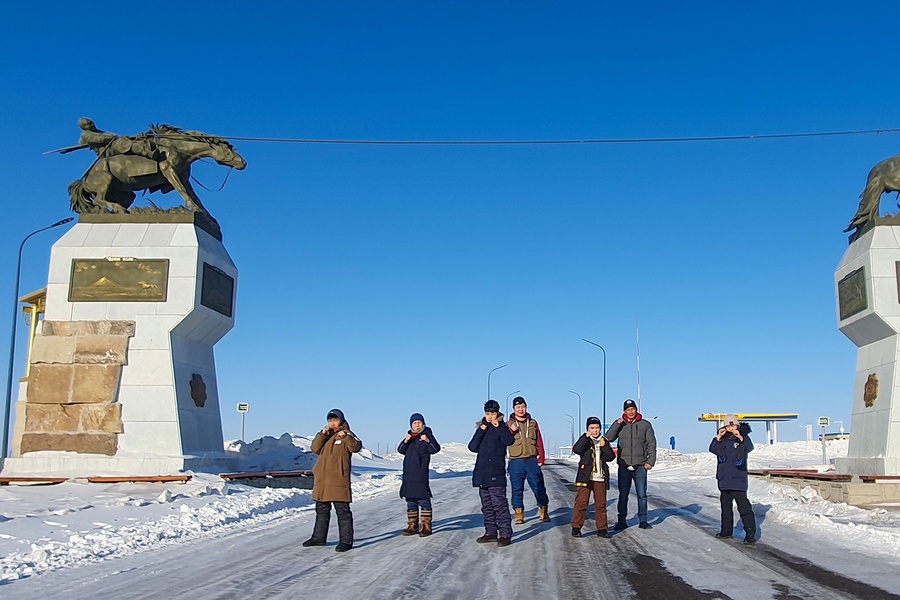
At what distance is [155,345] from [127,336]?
27.4 inches

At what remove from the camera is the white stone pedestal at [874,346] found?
17.4 metres

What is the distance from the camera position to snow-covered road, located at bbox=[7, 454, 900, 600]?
22.0 feet

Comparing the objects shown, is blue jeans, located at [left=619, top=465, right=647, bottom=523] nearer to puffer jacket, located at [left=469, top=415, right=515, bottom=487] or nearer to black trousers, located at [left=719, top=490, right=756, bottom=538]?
black trousers, located at [left=719, top=490, right=756, bottom=538]

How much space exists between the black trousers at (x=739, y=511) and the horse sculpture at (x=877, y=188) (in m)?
11.6

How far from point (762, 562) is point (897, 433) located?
35.7 feet

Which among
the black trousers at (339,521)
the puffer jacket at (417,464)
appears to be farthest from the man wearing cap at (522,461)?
the black trousers at (339,521)

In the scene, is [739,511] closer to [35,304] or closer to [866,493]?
[866,493]

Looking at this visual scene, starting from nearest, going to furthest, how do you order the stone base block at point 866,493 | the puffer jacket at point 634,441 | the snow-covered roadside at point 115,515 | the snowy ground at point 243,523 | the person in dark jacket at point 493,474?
the snowy ground at point 243,523 < the snow-covered roadside at point 115,515 < the person in dark jacket at point 493,474 < the puffer jacket at point 634,441 < the stone base block at point 866,493

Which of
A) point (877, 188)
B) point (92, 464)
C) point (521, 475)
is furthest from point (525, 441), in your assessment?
point (877, 188)

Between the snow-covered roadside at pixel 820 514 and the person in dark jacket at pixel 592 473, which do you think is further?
the person in dark jacket at pixel 592 473

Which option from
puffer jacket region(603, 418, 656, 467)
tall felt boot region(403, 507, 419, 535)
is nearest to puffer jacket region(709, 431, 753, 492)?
puffer jacket region(603, 418, 656, 467)

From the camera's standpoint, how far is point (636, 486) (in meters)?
11.0

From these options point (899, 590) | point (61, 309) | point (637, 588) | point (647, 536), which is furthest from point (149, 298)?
point (899, 590)

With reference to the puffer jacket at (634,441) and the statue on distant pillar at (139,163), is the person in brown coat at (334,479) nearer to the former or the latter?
the puffer jacket at (634,441)
